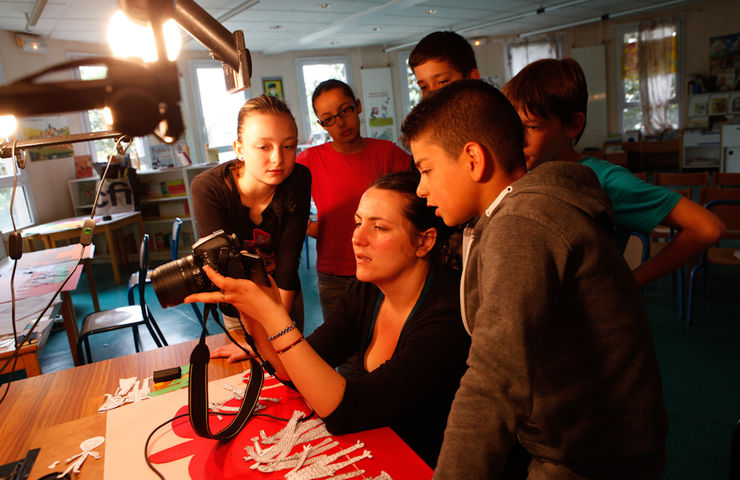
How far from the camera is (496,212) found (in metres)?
0.75

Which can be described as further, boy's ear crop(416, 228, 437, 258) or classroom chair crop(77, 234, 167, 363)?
classroom chair crop(77, 234, 167, 363)

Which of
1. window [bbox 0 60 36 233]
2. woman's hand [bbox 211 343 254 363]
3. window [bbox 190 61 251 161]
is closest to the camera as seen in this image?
woman's hand [bbox 211 343 254 363]

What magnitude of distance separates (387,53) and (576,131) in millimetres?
9775

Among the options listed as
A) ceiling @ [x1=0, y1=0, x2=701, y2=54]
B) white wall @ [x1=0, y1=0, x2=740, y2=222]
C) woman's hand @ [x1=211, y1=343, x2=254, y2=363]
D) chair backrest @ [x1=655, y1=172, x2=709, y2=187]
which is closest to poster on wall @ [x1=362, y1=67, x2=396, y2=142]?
white wall @ [x1=0, y1=0, x2=740, y2=222]

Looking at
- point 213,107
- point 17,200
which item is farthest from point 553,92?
point 213,107

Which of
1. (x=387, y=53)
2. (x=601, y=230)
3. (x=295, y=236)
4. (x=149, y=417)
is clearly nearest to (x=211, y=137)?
(x=387, y=53)

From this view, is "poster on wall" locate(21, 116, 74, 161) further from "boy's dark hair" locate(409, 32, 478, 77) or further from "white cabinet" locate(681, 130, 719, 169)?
"white cabinet" locate(681, 130, 719, 169)

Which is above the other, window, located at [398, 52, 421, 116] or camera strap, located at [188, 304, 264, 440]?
window, located at [398, 52, 421, 116]

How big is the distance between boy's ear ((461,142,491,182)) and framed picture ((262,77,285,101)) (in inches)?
356

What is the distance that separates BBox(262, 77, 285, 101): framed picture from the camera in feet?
30.5

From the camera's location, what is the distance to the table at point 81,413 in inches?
38.8

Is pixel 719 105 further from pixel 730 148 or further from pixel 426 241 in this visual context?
pixel 426 241

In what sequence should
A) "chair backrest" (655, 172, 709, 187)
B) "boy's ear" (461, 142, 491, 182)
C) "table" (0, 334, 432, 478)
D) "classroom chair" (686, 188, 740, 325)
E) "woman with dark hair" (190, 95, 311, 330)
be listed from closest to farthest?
"boy's ear" (461, 142, 491, 182) < "table" (0, 334, 432, 478) < "woman with dark hair" (190, 95, 311, 330) < "classroom chair" (686, 188, 740, 325) < "chair backrest" (655, 172, 709, 187)

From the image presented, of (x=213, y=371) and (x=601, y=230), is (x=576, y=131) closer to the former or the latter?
(x=601, y=230)
